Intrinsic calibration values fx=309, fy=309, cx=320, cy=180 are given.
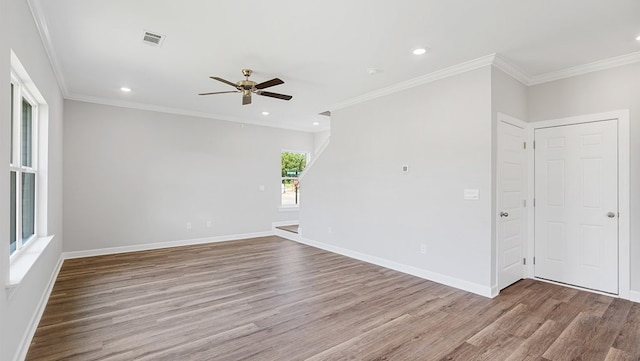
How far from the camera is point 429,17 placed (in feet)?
8.86

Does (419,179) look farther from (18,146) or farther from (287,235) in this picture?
(18,146)

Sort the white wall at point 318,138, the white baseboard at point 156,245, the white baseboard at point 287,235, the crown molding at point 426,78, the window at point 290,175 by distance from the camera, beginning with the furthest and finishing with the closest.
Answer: the white wall at point 318,138 < the window at point 290,175 < the white baseboard at point 287,235 < the white baseboard at point 156,245 < the crown molding at point 426,78

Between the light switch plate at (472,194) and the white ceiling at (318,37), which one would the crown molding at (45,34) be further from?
the light switch plate at (472,194)

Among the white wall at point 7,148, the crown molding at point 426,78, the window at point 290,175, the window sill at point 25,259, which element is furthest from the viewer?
the window at point 290,175

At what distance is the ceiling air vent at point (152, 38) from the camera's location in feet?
10.0

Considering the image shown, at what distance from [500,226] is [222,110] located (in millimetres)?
5269

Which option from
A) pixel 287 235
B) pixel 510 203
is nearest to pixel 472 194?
pixel 510 203

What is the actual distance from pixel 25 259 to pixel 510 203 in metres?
5.10

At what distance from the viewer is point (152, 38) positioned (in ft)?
10.3

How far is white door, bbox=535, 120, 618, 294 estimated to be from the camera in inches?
142

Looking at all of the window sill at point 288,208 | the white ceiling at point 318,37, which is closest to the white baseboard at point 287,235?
the window sill at point 288,208

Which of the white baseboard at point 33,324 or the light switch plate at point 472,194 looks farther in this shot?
the light switch plate at point 472,194

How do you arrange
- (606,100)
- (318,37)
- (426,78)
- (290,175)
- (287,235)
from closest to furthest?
(318,37)
(606,100)
(426,78)
(287,235)
(290,175)

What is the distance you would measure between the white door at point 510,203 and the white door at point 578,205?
9.9 inches
